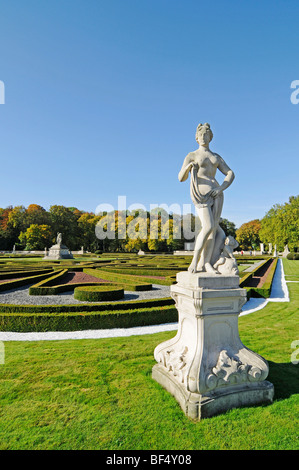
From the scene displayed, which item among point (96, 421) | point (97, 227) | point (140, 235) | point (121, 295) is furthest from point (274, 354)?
point (97, 227)

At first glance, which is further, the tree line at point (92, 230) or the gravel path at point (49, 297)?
the tree line at point (92, 230)

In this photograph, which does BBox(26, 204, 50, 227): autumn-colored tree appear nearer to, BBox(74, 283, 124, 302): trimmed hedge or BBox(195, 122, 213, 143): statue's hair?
BBox(74, 283, 124, 302): trimmed hedge

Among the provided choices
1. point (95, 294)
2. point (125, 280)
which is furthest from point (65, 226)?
point (95, 294)

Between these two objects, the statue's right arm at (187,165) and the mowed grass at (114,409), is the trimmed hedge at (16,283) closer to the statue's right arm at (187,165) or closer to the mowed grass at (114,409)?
the mowed grass at (114,409)

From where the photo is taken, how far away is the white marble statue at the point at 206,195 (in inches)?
194

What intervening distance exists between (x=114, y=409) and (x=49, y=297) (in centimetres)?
973

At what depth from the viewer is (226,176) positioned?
201 inches

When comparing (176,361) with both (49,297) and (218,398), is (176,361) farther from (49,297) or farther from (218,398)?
(49,297)

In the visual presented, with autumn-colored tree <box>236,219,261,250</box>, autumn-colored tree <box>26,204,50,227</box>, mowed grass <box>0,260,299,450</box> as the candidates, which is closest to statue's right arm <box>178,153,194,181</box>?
mowed grass <box>0,260,299,450</box>

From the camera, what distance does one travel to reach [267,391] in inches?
175

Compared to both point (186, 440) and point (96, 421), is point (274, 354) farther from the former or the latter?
point (96, 421)

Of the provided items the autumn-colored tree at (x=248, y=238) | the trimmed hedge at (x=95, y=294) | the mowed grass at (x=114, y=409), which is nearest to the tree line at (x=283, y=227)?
the autumn-colored tree at (x=248, y=238)

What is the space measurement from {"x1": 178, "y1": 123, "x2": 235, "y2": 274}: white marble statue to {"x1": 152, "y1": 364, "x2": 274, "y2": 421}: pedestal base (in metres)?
1.95
